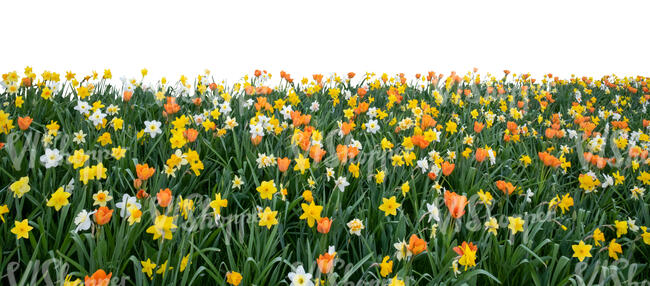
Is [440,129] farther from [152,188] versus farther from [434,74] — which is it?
[152,188]

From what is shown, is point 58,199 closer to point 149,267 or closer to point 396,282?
point 149,267

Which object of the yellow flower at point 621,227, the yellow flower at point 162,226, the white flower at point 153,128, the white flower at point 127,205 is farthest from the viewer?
the white flower at point 153,128

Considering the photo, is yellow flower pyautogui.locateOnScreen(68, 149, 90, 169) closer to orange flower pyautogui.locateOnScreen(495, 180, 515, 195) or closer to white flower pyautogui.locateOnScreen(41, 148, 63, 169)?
white flower pyautogui.locateOnScreen(41, 148, 63, 169)

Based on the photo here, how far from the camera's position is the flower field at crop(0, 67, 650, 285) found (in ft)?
6.10

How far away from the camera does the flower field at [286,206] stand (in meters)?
1.86

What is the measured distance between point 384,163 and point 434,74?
3711mm

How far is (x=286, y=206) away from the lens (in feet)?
7.54

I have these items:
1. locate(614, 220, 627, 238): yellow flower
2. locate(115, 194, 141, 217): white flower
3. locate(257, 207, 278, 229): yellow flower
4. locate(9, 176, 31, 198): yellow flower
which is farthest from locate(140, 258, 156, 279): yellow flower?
locate(614, 220, 627, 238): yellow flower

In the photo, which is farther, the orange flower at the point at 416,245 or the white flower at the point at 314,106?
the white flower at the point at 314,106

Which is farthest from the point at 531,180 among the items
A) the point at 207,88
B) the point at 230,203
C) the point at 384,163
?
the point at 207,88

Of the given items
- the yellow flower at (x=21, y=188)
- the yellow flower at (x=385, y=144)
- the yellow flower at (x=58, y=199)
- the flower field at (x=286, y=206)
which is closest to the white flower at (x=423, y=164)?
the flower field at (x=286, y=206)

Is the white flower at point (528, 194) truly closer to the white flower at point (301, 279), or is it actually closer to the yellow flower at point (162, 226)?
the white flower at point (301, 279)

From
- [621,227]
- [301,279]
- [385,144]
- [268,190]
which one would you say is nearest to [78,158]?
[268,190]

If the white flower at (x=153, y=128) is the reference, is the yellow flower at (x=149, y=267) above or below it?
below
